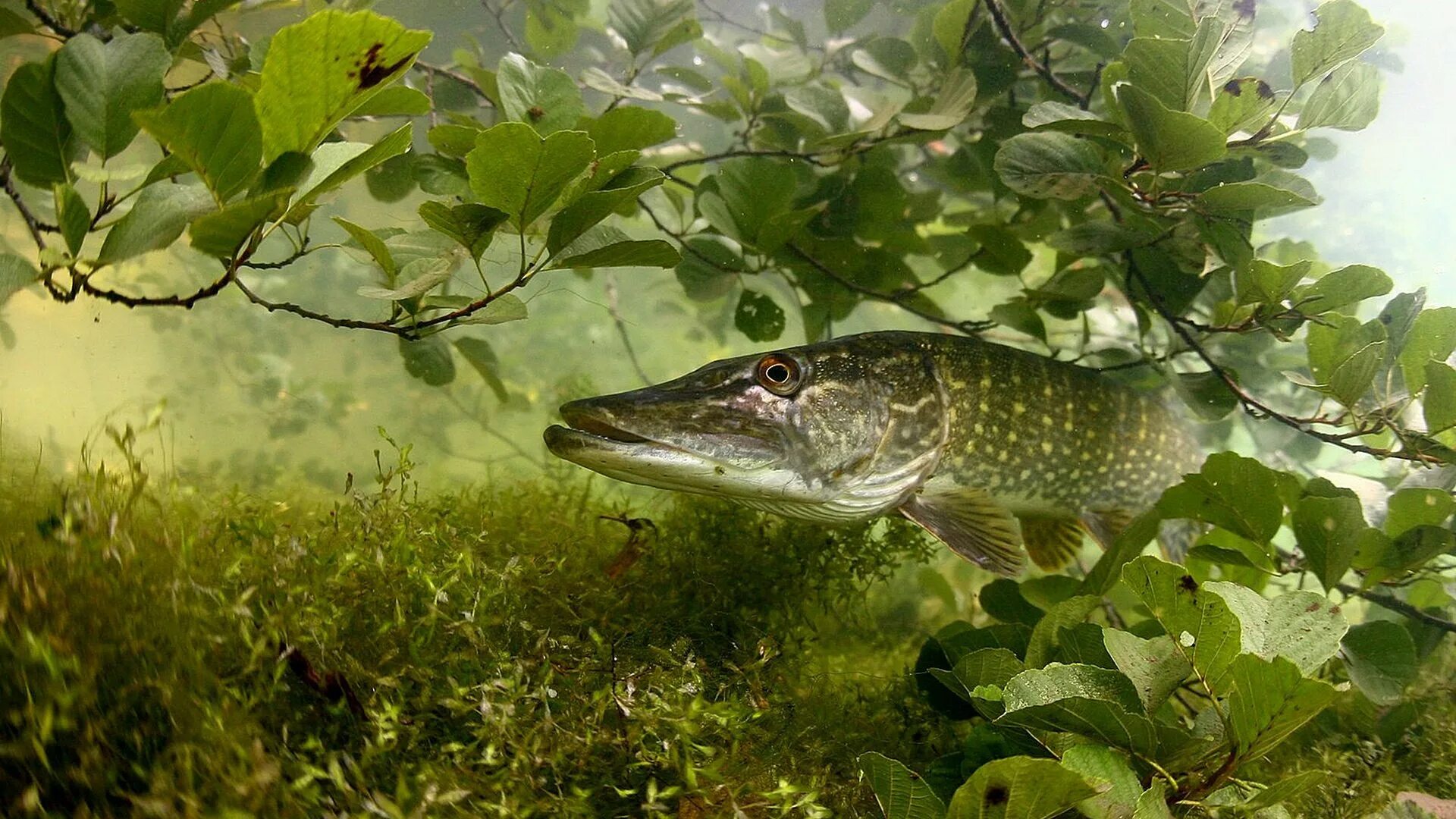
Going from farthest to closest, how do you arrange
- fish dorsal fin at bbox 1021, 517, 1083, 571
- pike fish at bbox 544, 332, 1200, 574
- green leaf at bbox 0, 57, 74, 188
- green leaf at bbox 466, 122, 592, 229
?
fish dorsal fin at bbox 1021, 517, 1083, 571 → pike fish at bbox 544, 332, 1200, 574 → green leaf at bbox 466, 122, 592, 229 → green leaf at bbox 0, 57, 74, 188

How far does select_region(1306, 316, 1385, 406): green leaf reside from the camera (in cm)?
159

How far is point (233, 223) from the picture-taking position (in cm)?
91

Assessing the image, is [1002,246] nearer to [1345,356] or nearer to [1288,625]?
[1345,356]

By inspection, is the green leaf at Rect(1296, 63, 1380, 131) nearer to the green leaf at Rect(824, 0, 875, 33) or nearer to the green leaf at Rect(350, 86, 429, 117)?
the green leaf at Rect(824, 0, 875, 33)

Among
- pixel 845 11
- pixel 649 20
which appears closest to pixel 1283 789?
pixel 649 20

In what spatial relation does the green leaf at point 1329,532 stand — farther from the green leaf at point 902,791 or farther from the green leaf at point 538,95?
the green leaf at point 538,95

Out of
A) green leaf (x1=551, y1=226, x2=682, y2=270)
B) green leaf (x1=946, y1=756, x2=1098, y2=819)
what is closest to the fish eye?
green leaf (x1=551, y1=226, x2=682, y2=270)

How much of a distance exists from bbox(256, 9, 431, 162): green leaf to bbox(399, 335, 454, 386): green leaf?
123cm

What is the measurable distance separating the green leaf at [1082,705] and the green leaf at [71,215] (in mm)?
1419

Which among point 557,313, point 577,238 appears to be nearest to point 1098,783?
point 577,238

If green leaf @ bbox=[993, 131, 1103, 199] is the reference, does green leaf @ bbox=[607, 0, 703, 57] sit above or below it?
above

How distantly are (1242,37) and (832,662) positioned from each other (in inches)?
74.3

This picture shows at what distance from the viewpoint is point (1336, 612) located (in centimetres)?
105

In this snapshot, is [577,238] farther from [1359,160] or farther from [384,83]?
[1359,160]
